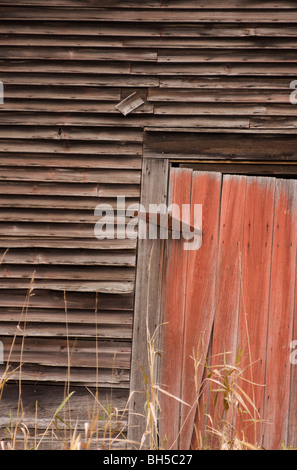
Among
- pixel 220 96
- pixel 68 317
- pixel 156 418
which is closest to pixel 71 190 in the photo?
pixel 68 317

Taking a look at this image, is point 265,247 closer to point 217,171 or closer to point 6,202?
point 217,171

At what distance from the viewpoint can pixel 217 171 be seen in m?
4.10

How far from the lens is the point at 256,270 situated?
3.91 meters

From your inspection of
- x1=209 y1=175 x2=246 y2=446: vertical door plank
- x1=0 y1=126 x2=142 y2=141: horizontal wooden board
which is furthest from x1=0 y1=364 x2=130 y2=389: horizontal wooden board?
x1=0 y1=126 x2=142 y2=141: horizontal wooden board

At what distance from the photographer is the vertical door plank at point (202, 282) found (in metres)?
3.92

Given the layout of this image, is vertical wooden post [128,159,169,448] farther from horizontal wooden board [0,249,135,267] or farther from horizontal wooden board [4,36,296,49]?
horizontal wooden board [4,36,296,49]

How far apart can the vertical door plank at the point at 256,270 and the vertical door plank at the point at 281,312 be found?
0.04 meters

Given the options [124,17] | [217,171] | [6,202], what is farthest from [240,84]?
[6,202]

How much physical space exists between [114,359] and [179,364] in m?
0.43

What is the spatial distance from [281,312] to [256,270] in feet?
1.01

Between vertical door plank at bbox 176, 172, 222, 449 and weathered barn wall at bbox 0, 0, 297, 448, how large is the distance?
28 cm

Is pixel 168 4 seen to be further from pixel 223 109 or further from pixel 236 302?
pixel 236 302

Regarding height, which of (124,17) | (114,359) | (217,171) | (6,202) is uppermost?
(124,17)

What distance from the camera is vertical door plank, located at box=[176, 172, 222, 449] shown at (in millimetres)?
3922
